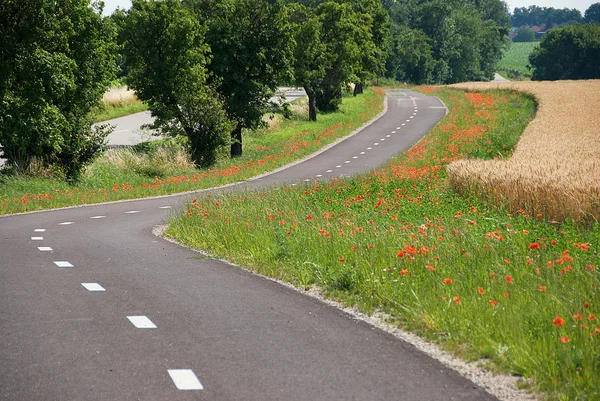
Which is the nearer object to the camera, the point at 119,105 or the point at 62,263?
the point at 62,263

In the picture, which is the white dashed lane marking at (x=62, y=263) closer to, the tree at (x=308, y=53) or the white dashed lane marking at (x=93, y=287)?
the white dashed lane marking at (x=93, y=287)

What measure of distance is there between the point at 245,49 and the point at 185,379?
3460 cm

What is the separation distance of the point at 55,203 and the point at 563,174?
51.2 ft

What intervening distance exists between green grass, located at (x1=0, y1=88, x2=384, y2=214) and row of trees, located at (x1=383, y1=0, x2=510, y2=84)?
78191 millimetres

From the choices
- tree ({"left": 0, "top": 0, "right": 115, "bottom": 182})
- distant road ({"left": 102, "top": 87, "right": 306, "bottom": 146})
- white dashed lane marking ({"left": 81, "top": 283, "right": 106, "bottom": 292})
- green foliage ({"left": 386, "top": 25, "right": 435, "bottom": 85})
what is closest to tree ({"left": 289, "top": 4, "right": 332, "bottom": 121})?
Result: distant road ({"left": 102, "top": 87, "right": 306, "bottom": 146})

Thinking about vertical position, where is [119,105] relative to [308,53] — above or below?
below

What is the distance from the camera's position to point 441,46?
14812 centimetres

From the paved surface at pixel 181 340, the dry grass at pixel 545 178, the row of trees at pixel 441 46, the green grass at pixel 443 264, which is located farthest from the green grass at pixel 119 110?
the row of trees at pixel 441 46

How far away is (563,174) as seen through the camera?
17.1 metres

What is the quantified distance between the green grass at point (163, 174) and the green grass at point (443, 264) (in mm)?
8194

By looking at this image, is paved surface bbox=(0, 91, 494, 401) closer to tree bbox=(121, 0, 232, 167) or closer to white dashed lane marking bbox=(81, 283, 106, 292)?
white dashed lane marking bbox=(81, 283, 106, 292)

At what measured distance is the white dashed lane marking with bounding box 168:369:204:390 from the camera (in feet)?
21.5

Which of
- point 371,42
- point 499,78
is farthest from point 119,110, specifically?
point 499,78

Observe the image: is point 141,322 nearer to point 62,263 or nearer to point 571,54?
point 62,263
